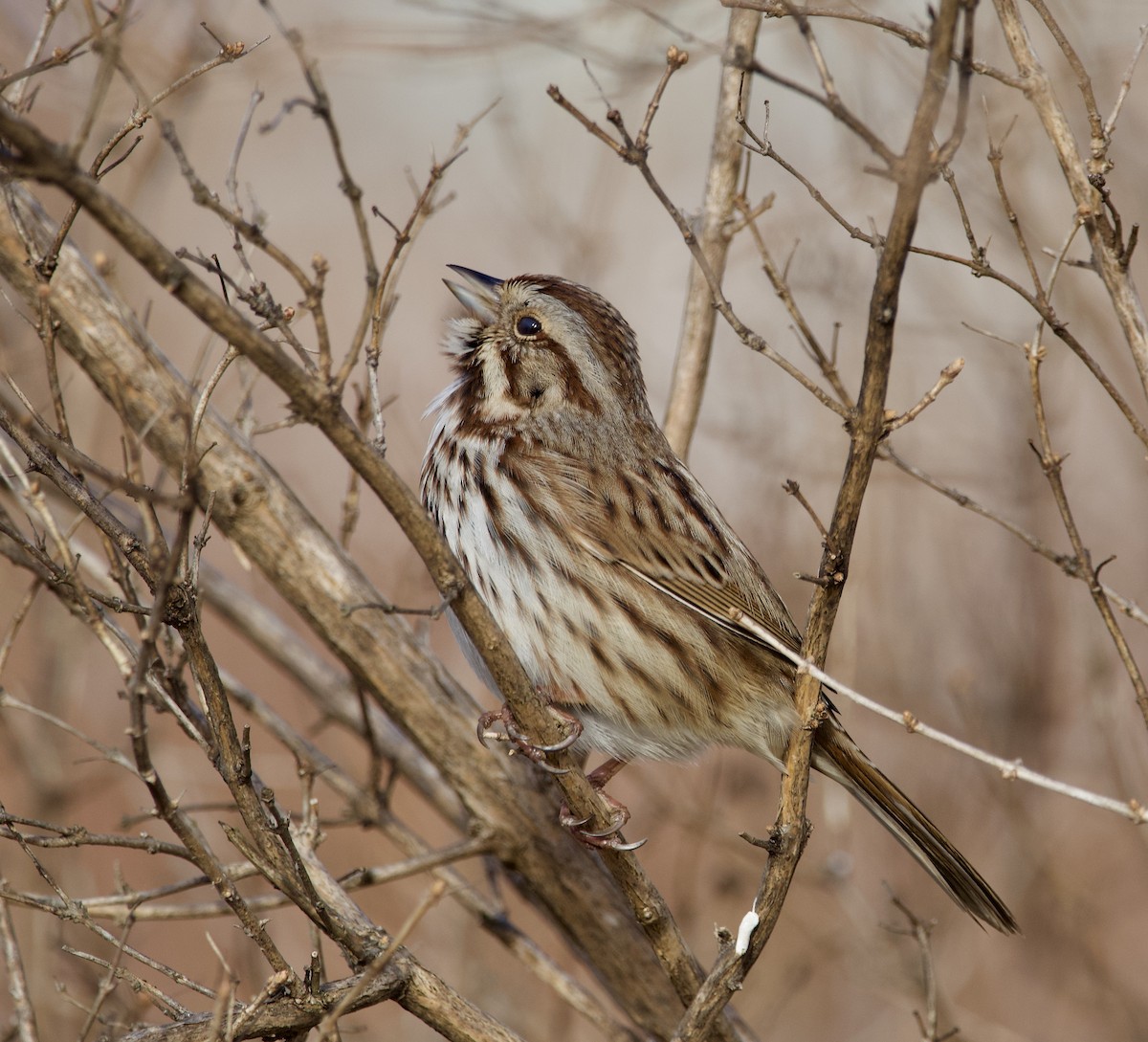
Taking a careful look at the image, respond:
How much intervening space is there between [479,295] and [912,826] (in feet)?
7.35

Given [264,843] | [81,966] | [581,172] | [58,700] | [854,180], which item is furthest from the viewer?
[581,172]

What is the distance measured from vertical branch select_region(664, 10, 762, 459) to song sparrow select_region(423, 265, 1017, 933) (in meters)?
0.58

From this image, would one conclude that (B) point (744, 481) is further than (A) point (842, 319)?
Yes

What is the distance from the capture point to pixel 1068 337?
3.00m

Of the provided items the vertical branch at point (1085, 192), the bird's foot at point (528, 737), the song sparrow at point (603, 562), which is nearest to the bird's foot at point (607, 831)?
the bird's foot at point (528, 737)

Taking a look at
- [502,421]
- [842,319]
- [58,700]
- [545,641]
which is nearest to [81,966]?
[58,700]

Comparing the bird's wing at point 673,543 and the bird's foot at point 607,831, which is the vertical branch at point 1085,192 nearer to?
the bird's wing at point 673,543

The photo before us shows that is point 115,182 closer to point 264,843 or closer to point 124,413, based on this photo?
point 124,413

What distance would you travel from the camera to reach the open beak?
4320mm

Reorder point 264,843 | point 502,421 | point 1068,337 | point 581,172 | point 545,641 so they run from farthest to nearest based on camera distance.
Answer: point 581,172
point 502,421
point 545,641
point 1068,337
point 264,843

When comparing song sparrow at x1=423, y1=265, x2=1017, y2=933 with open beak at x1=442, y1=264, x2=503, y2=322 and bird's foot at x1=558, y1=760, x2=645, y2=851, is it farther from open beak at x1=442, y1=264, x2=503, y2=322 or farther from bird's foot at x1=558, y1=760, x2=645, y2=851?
bird's foot at x1=558, y1=760, x2=645, y2=851

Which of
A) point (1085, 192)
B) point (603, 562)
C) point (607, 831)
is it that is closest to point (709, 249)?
point (603, 562)

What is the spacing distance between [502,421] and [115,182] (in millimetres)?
3383

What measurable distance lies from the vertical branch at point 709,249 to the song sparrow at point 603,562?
582 millimetres
